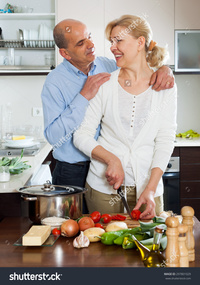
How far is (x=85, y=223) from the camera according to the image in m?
1.42

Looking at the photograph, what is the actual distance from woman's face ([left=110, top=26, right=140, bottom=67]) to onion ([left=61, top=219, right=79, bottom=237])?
768 mm

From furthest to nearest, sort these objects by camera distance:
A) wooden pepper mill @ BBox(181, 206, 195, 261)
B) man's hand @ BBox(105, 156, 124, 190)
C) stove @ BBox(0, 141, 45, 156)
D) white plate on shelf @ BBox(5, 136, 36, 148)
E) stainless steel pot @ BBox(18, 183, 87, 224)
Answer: white plate on shelf @ BBox(5, 136, 36, 148) < stove @ BBox(0, 141, 45, 156) < man's hand @ BBox(105, 156, 124, 190) < stainless steel pot @ BBox(18, 183, 87, 224) < wooden pepper mill @ BBox(181, 206, 195, 261)

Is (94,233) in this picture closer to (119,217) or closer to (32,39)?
(119,217)

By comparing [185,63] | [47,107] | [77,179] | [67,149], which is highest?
[185,63]

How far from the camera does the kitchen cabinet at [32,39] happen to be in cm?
394

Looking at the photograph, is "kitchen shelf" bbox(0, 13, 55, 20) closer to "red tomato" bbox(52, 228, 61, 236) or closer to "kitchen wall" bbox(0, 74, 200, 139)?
"kitchen wall" bbox(0, 74, 200, 139)

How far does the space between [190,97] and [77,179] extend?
2.49m

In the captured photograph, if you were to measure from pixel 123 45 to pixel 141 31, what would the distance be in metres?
0.10

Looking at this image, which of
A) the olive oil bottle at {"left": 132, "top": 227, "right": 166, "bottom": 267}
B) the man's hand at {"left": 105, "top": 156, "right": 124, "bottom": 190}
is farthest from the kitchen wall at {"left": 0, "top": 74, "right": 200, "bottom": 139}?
the olive oil bottle at {"left": 132, "top": 227, "right": 166, "bottom": 267}

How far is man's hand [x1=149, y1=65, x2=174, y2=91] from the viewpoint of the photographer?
5.93 ft

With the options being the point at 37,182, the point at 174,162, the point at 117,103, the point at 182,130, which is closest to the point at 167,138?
the point at 117,103

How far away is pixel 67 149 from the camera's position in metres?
2.03

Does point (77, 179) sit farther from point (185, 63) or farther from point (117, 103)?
point (185, 63)

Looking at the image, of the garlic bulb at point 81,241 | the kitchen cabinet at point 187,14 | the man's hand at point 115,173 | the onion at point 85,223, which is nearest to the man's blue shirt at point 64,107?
the man's hand at point 115,173
